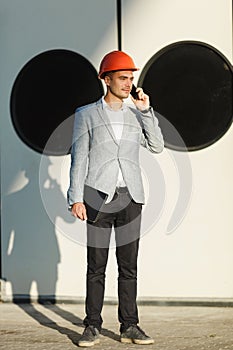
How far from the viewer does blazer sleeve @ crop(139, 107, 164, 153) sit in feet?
17.6

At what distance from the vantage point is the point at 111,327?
6105mm

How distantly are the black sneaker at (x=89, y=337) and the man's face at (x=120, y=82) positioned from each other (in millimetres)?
1435

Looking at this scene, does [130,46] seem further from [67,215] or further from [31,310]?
[31,310]

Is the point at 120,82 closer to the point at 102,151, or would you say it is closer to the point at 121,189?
the point at 102,151

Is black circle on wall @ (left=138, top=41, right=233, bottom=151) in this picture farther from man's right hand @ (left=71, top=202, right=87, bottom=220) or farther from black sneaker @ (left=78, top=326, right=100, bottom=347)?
black sneaker @ (left=78, top=326, right=100, bottom=347)

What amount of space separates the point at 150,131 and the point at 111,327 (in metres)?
1.48

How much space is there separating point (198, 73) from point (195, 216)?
1067 mm


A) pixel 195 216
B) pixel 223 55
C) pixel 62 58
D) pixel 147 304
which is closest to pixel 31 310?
pixel 147 304

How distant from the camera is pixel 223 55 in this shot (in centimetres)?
667

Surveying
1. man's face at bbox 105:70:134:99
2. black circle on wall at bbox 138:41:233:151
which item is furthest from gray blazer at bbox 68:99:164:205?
black circle on wall at bbox 138:41:233:151

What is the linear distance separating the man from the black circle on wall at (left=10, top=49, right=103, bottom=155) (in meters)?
1.45

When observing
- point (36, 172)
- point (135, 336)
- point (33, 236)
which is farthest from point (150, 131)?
point (33, 236)

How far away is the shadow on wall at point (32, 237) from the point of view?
6965 mm

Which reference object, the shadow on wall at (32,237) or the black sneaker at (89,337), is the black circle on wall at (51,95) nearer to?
the shadow on wall at (32,237)
